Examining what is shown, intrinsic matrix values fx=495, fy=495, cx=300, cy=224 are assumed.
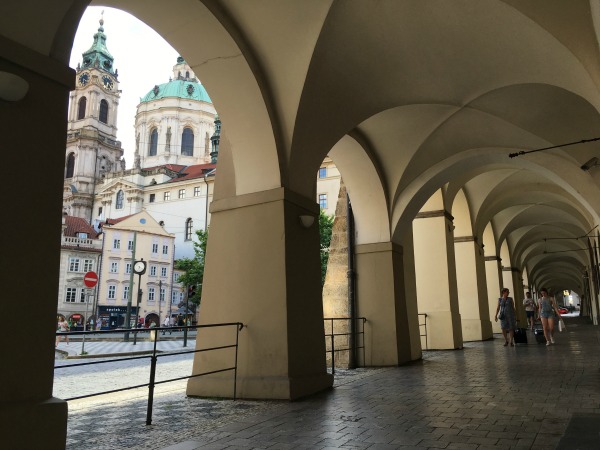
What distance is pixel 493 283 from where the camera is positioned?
886 inches

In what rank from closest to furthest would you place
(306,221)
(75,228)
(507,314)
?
(306,221) → (507,314) → (75,228)

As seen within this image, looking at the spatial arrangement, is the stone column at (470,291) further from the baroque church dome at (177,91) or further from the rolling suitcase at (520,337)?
the baroque church dome at (177,91)

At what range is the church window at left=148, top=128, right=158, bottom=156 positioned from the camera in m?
77.7

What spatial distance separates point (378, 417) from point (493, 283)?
1895 cm

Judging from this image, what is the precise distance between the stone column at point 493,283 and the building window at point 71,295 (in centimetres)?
4023

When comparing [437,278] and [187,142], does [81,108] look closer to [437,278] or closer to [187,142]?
[187,142]

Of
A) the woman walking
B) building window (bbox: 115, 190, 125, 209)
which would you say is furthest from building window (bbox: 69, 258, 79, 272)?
the woman walking

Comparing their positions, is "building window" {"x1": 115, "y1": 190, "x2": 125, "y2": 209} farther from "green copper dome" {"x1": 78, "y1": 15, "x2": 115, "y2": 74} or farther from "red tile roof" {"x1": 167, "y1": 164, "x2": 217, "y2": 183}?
"green copper dome" {"x1": 78, "y1": 15, "x2": 115, "y2": 74}

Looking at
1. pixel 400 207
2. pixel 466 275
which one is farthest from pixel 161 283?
pixel 400 207

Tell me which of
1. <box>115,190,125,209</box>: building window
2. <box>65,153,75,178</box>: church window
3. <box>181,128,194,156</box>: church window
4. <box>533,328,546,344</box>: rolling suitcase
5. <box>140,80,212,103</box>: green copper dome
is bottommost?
<box>533,328,546,344</box>: rolling suitcase

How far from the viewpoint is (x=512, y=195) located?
19.0 m

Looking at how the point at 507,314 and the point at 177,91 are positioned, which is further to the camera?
the point at 177,91

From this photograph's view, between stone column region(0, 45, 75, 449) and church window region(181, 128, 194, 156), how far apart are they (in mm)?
76060

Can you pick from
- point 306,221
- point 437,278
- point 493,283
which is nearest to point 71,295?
point 493,283
